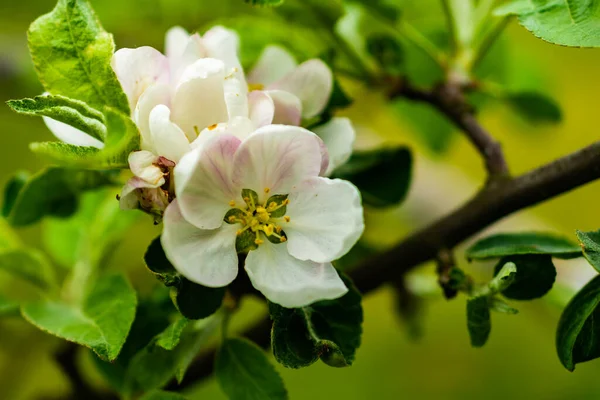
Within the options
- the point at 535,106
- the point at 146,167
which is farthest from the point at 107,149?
the point at 535,106

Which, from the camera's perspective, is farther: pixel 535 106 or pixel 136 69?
pixel 535 106

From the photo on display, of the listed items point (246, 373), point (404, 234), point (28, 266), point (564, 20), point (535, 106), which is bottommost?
point (404, 234)

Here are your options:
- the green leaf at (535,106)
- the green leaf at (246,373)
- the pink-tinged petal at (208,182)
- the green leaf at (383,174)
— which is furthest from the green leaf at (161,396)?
the green leaf at (535,106)

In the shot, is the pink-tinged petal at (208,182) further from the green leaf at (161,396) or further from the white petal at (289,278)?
the green leaf at (161,396)

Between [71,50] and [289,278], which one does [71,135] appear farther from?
[289,278]

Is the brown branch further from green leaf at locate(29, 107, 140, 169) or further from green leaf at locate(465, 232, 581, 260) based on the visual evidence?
green leaf at locate(29, 107, 140, 169)
